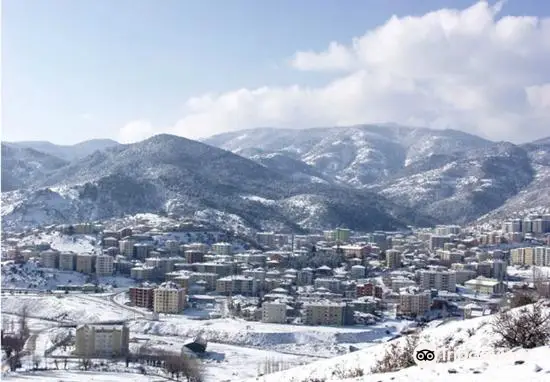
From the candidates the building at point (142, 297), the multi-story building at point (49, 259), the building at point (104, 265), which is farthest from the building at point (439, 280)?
the multi-story building at point (49, 259)

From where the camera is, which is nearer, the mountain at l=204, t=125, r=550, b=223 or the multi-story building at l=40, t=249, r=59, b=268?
the multi-story building at l=40, t=249, r=59, b=268

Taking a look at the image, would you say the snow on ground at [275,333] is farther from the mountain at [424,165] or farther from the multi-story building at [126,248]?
the mountain at [424,165]

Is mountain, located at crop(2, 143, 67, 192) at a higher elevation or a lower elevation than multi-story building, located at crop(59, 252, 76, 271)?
higher

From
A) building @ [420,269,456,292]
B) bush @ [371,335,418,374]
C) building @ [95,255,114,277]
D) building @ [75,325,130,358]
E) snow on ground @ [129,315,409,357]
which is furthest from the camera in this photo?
building @ [95,255,114,277]

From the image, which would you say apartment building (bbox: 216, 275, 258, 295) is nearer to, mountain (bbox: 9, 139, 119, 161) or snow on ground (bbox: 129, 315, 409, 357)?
snow on ground (bbox: 129, 315, 409, 357)

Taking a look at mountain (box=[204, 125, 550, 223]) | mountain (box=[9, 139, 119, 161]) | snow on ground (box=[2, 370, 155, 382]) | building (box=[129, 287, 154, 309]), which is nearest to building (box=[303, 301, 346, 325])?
building (box=[129, 287, 154, 309])

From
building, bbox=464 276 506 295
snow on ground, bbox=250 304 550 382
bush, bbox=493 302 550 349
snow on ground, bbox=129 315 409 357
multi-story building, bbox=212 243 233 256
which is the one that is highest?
bush, bbox=493 302 550 349

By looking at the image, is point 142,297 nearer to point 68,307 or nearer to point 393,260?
point 68,307

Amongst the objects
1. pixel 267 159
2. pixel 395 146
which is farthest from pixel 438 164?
pixel 395 146
